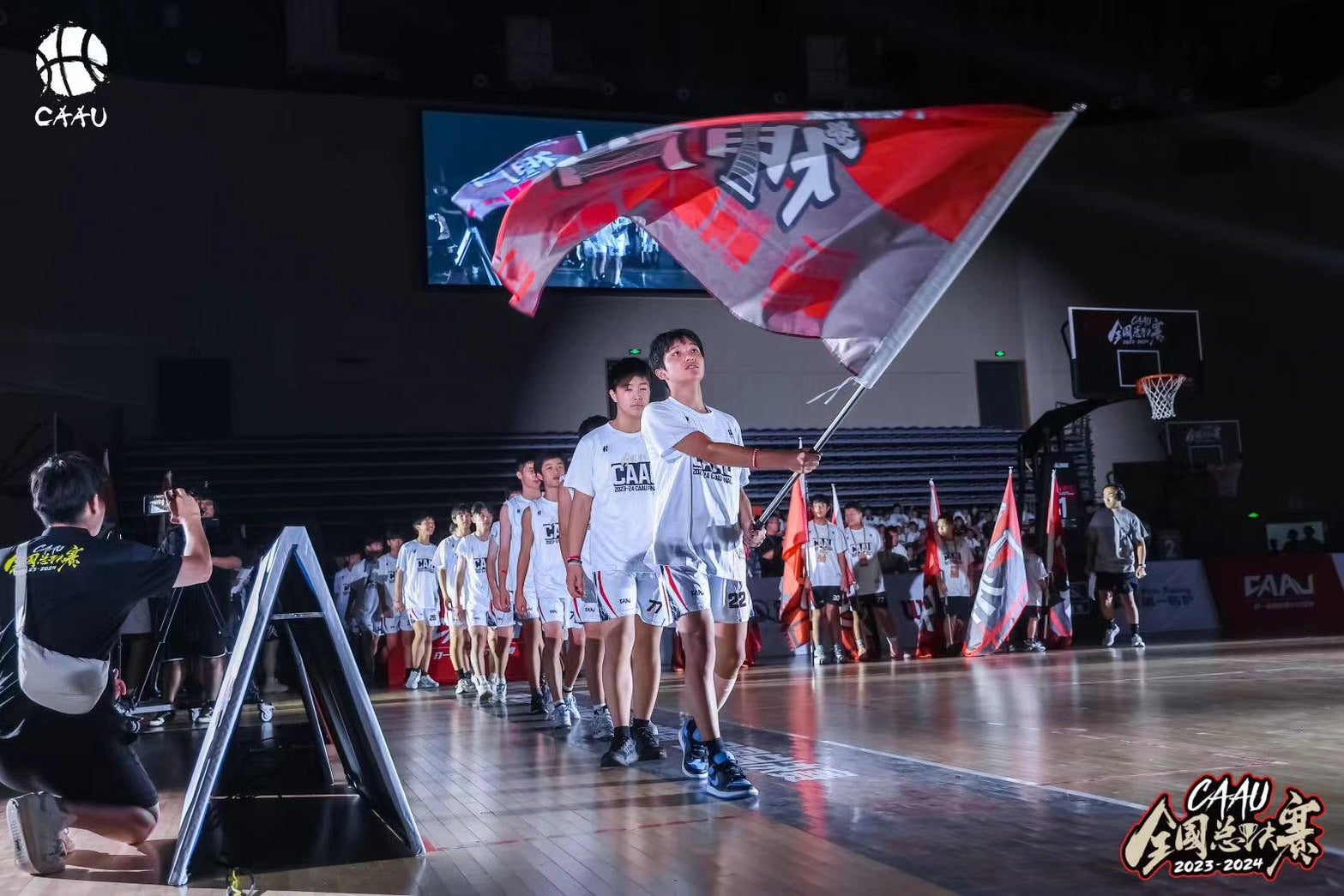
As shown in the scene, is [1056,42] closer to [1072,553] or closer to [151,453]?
[1072,553]

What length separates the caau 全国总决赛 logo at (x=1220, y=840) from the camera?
140 inches

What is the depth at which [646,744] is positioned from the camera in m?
6.42

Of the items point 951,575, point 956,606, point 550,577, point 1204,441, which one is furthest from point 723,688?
point 1204,441

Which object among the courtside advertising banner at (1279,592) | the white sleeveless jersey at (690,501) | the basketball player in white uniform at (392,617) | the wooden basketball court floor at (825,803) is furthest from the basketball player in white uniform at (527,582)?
the courtside advertising banner at (1279,592)

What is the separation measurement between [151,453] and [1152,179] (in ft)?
64.4

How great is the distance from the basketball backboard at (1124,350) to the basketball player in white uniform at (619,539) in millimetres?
14864

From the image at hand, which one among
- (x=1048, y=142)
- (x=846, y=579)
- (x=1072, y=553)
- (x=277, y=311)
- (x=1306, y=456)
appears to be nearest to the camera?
(x=1048, y=142)

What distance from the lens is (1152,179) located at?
2462cm

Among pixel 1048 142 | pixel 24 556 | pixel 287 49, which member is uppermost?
pixel 287 49

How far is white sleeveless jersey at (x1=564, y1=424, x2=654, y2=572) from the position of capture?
258 inches

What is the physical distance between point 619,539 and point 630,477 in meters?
0.35

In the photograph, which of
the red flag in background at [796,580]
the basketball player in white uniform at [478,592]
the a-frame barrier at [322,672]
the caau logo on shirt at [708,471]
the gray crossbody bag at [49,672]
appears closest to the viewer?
the a-frame barrier at [322,672]

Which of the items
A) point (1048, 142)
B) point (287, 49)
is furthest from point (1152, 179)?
point (1048, 142)

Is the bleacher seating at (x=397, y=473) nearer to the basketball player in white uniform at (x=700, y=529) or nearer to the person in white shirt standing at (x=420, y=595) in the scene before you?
the person in white shirt standing at (x=420, y=595)
